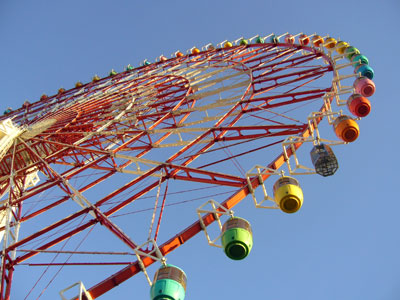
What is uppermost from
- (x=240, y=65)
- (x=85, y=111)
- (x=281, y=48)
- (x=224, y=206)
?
(x=281, y=48)

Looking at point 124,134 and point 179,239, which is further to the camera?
point 124,134

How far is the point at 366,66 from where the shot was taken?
13.6m

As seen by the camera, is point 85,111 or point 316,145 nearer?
point 316,145

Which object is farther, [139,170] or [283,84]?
[283,84]

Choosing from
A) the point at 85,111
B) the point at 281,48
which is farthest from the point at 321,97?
the point at 85,111

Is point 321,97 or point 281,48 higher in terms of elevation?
point 281,48

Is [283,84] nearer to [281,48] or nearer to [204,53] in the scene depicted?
[281,48]

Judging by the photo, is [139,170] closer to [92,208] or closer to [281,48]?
[92,208]

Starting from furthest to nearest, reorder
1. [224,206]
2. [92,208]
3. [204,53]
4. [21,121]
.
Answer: [204,53] → [21,121] → [92,208] → [224,206]

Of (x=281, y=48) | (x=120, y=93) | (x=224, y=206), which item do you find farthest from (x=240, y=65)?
(x=224, y=206)

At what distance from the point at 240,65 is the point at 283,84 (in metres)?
3.50

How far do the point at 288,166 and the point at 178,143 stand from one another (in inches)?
180

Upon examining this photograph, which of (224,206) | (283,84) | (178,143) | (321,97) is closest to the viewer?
(224,206)

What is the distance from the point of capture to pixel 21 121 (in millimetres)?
19234
